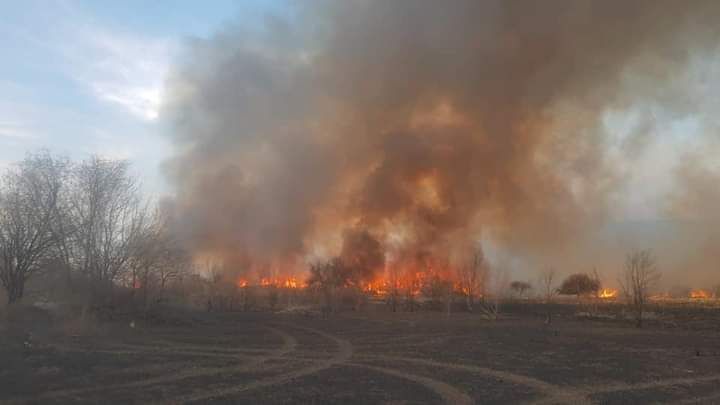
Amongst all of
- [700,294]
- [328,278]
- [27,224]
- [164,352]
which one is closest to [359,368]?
[164,352]

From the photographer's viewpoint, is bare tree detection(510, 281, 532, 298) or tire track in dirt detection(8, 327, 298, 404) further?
bare tree detection(510, 281, 532, 298)

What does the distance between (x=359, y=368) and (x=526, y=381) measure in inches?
174

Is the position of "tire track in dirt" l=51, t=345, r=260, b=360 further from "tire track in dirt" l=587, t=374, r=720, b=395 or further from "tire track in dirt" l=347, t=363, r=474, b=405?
"tire track in dirt" l=587, t=374, r=720, b=395

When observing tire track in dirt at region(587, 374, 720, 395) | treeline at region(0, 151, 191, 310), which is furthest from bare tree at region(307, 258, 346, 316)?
tire track in dirt at region(587, 374, 720, 395)

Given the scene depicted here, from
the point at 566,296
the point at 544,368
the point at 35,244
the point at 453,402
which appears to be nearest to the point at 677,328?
the point at 544,368

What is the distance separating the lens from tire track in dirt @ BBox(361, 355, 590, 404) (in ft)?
37.6

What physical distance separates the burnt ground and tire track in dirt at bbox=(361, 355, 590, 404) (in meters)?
0.04

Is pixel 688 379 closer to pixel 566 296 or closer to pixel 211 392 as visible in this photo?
pixel 211 392

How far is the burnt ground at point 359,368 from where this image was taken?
11555mm

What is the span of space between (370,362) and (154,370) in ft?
19.6

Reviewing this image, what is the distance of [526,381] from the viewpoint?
44.3 feet

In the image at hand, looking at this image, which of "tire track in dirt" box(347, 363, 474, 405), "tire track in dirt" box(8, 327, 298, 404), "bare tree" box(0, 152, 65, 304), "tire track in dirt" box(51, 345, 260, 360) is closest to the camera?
"tire track in dirt" box(8, 327, 298, 404)

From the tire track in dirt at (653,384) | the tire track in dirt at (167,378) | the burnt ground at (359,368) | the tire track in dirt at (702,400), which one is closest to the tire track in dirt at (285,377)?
the burnt ground at (359,368)

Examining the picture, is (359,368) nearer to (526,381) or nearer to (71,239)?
(526,381)
